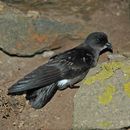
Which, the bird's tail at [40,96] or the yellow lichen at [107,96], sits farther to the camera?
the bird's tail at [40,96]

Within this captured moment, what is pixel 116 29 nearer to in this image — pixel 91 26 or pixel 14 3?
pixel 91 26

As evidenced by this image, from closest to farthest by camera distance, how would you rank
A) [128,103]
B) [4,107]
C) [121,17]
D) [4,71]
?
[128,103], [4,107], [4,71], [121,17]

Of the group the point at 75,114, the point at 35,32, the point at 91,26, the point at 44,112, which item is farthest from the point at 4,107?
the point at 91,26

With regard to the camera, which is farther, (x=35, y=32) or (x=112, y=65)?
(x=35, y=32)

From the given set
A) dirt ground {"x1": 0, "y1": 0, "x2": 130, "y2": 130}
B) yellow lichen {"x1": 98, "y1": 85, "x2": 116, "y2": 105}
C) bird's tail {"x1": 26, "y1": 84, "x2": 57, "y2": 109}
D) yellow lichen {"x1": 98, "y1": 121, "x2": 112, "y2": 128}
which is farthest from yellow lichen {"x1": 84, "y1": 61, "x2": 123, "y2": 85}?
yellow lichen {"x1": 98, "y1": 121, "x2": 112, "y2": 128}

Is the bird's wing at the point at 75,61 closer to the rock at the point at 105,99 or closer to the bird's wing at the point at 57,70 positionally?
the bird's wing at the point at 57,70

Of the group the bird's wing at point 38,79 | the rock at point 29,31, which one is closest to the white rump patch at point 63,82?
the bird's wing at point 38,79

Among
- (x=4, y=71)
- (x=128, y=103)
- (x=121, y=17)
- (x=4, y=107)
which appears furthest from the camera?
(x=121, y=17)

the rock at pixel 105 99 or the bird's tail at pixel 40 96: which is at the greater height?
the rock at pixel 105 99
